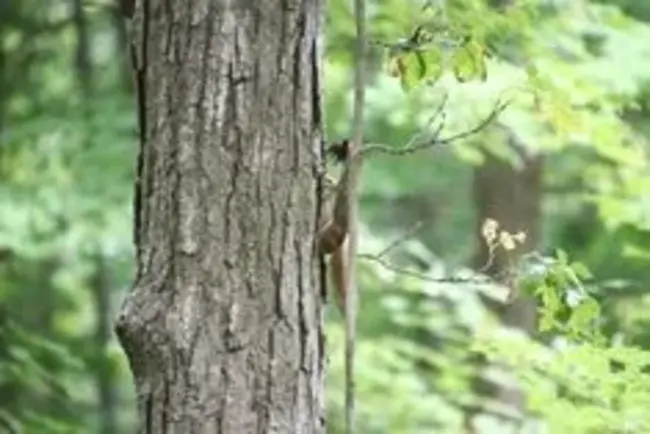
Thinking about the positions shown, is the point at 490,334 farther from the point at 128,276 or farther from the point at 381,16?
the point at 128,276

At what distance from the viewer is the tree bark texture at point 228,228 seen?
93.3 inches

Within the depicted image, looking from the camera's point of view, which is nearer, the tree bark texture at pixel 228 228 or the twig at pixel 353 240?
the tree bark texture at pixel 228 228

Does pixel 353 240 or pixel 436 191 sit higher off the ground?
pixel 353 240

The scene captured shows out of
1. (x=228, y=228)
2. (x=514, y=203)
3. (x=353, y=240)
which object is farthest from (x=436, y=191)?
(x=228, y=228)

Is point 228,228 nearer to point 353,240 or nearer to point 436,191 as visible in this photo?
point 353,240

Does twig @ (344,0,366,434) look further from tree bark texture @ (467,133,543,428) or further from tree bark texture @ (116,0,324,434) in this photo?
tree bark texture @ (467,133,543,428)

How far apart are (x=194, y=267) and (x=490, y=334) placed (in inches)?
80.9

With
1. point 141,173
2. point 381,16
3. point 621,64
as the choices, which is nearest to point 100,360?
point 381,16

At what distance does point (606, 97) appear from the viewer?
15.9 ft

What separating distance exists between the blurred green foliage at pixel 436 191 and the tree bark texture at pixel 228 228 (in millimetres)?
314

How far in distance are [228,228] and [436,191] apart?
7514 millimetres

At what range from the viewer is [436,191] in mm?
9828

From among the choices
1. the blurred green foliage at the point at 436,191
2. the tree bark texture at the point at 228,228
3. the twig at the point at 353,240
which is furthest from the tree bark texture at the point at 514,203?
the tree bark texture at the point at 228,228

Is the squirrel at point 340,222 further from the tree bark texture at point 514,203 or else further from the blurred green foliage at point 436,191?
the tree bark texture at point 514,203
